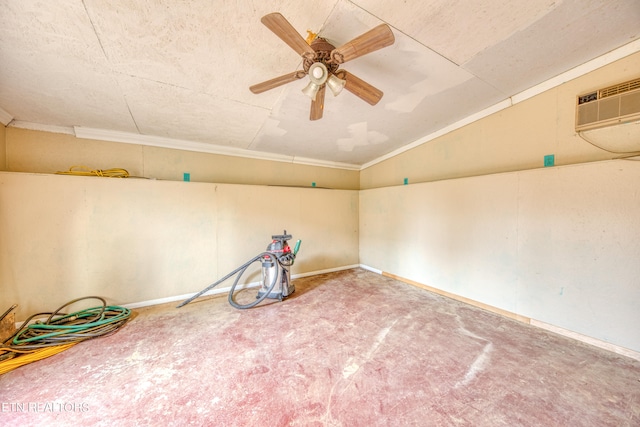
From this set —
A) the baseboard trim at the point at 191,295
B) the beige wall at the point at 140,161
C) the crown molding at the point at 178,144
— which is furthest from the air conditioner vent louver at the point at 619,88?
the baseboard trim at the point at 191,295

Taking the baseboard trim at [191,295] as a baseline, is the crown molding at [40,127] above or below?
above

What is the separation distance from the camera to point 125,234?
2.67 meters

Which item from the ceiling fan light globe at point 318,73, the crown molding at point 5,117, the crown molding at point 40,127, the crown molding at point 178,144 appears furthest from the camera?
the crown molding at point 178,144

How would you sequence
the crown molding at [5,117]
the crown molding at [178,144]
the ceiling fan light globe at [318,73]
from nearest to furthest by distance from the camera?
the ceiling fan light globe at [318,73] < the crown molding at [5,117] < the crown molding at [178,144]

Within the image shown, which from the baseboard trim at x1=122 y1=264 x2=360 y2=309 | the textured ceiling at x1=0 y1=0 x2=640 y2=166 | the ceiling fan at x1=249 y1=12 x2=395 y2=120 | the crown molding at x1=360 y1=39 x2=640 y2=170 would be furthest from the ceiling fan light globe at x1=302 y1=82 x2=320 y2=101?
the baseboard trim at x1=122 y1=264 x2=360 y2=309

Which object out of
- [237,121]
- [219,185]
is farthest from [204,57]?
[219,185]

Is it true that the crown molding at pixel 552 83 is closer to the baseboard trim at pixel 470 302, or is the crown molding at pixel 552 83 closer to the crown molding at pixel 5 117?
the baseboard trim at pixel 470 302

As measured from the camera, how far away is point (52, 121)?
7.97ft

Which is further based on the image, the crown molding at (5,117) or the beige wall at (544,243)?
the crown molding at (5,117)

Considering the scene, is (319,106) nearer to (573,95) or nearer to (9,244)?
(573,95)

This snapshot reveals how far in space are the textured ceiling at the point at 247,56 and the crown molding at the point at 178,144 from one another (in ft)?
0.16

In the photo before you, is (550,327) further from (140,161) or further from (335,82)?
(140,161)

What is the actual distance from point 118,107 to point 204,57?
4.36 ft

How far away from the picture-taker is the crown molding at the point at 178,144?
2.66 meters
